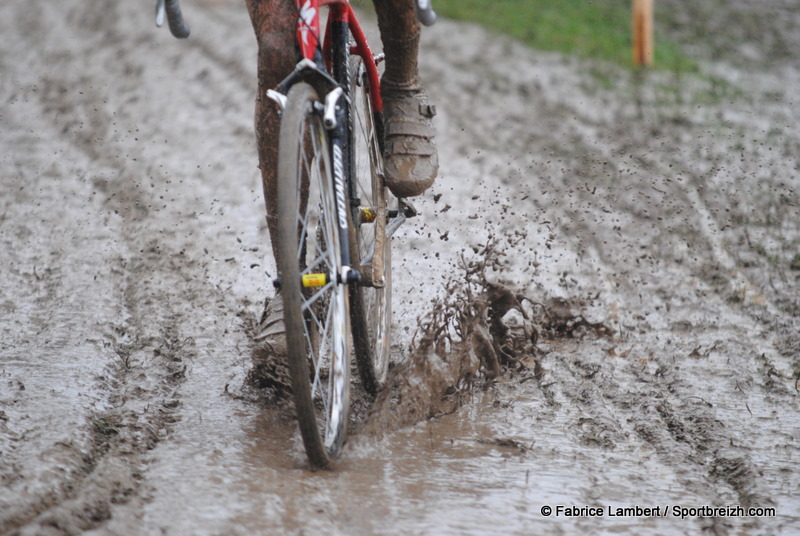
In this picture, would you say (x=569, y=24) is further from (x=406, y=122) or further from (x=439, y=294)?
(x=406, y=122)

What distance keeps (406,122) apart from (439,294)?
1.20 metres

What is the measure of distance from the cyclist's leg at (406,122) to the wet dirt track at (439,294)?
0.76 meters

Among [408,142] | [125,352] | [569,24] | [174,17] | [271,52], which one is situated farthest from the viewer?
[569,24]

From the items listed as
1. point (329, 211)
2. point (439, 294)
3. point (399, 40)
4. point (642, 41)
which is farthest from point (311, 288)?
point (642, 41)

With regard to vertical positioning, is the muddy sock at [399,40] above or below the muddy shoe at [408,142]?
above

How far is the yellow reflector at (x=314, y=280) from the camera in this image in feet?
7.14

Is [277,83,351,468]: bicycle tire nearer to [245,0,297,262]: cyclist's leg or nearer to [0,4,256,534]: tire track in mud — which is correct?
[245,0,297,262]: cyclist's leg

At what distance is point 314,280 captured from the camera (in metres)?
2.20

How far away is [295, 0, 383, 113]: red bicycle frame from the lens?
7.59ft

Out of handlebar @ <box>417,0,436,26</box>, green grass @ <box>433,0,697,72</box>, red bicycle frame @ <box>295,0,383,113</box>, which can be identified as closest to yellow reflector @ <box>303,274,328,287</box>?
red bicycle frame @ <box>295,0,383,113</box>

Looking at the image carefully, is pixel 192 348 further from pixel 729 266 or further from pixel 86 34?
pixel 86 34

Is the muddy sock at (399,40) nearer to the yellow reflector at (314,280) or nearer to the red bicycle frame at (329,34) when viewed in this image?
the red bicycle frame at (329,34)

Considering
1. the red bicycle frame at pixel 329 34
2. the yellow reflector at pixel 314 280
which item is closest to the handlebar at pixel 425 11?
the red bicycle frame at pixel 329 34

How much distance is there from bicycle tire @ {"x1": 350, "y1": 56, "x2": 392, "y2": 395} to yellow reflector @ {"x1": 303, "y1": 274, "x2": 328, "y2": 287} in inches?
13.0
